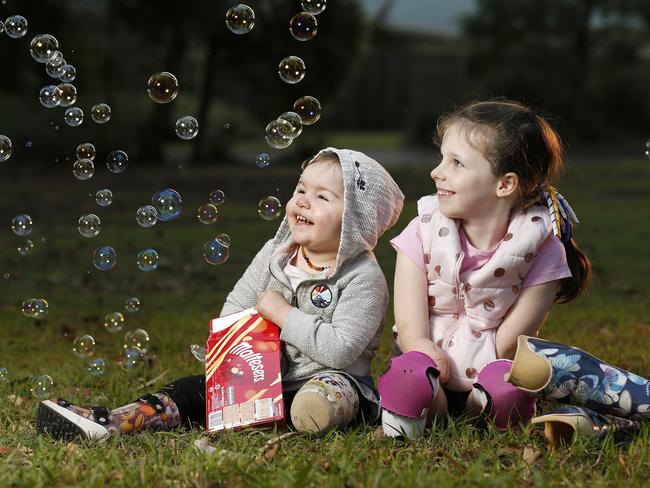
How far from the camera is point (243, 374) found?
3184 mm

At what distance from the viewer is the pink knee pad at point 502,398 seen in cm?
302

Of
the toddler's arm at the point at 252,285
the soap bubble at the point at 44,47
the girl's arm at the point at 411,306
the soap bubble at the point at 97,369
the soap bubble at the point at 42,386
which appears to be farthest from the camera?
the soap bubble at the point at 44,47

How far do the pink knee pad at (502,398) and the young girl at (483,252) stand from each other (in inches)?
0.7

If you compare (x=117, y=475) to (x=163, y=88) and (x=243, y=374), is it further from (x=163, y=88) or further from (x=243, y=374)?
(x=163, y=88)

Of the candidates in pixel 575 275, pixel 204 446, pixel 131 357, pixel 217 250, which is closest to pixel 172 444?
pixel 204 446

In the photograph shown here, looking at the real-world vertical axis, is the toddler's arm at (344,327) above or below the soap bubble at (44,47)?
below

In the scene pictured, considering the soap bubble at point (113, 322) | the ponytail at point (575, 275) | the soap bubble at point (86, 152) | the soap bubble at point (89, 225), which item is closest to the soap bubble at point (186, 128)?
the soap bubble at point (86, 152)

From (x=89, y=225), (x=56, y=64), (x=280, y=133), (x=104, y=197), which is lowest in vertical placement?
(x=89, y=225)

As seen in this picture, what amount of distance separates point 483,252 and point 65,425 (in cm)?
136

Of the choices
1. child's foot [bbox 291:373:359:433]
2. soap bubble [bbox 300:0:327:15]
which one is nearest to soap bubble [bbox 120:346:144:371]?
child's foot [bbox 291:373:359:433]

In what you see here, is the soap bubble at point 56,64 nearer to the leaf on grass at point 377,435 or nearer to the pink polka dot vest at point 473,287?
the pink polka dot vest at point 473,287

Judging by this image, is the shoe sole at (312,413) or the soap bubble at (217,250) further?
the soap bubble at (217,250)

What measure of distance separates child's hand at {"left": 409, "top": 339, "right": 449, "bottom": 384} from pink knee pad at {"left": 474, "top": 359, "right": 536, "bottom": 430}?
11 centimetres

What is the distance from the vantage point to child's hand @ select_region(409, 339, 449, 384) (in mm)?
3117
